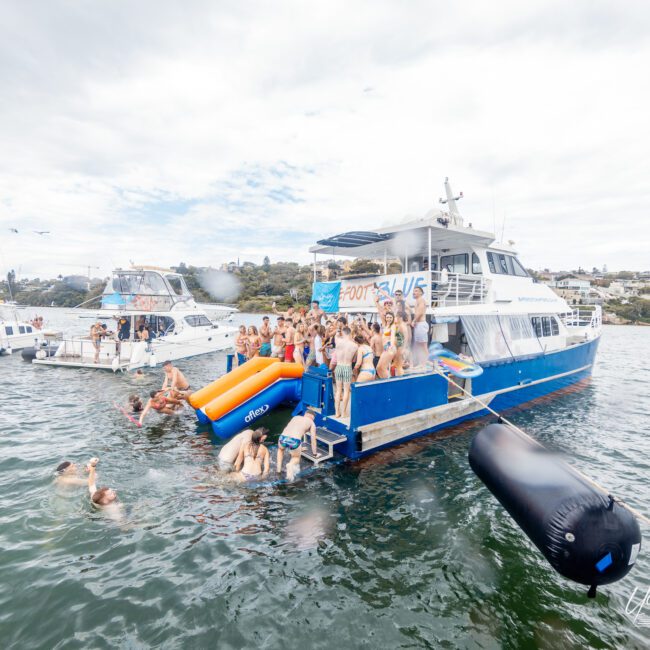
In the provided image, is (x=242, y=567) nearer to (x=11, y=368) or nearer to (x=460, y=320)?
(x=460, y=320)

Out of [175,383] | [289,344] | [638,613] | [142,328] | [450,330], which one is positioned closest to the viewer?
[638,613]

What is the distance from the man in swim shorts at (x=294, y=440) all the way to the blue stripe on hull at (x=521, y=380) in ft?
2.56

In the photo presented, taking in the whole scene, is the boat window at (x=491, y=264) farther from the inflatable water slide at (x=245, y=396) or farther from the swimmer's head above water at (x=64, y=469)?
the swimmer's head above water at (x=64, y=469)

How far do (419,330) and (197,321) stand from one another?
1897cm

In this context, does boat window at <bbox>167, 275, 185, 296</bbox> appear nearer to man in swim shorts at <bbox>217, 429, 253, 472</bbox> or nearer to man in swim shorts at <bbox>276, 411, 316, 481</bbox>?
man in swim shorts at <bbox>217, 429, 253, 472</bbox>

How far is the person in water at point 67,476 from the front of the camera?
6996mm

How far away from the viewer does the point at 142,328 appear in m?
22.1

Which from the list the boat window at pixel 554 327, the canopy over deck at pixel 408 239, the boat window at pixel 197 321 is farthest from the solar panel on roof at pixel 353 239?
the boat window at pixel 197 321

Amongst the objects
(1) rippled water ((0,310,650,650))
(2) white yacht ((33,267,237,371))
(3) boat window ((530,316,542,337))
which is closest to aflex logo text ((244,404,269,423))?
(1) rippled water ((0,310,650,650))

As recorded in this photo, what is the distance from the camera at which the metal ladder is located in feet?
25.4

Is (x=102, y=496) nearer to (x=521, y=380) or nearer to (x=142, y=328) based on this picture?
(x=521, y=380)

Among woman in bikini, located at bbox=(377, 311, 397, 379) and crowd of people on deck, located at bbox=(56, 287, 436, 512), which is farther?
woman in bikini, located at bbox=(377, 311, 397, 379)

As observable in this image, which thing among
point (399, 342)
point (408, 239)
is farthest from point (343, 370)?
point (408, 239)

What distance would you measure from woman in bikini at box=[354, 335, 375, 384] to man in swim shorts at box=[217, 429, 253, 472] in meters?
2.65
